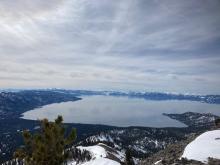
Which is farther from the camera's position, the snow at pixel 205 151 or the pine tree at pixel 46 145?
the snow at pixel 205 151

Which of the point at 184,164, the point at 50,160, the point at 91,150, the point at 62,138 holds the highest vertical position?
the point at 62,138

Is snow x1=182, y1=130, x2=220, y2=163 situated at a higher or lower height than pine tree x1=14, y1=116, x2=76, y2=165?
lower

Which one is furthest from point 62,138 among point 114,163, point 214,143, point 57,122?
point 114,163

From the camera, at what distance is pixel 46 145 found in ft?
80.1

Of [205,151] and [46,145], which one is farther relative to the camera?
[205,151]

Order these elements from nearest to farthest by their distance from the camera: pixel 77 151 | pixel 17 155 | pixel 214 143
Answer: pixel 17 155
pixel 214 143
pixel 77 151

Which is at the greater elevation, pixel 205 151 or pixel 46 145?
pixel 46 145

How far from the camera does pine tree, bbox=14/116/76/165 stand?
2402 centimetres

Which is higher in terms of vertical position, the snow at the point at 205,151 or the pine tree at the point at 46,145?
the pine tree at the point at 46,145

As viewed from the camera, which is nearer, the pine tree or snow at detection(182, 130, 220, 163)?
the pine tree

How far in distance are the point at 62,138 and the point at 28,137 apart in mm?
2961

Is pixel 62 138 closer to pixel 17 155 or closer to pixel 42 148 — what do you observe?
pixel 42 148

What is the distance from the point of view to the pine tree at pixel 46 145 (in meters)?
24.0

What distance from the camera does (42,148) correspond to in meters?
24.0
